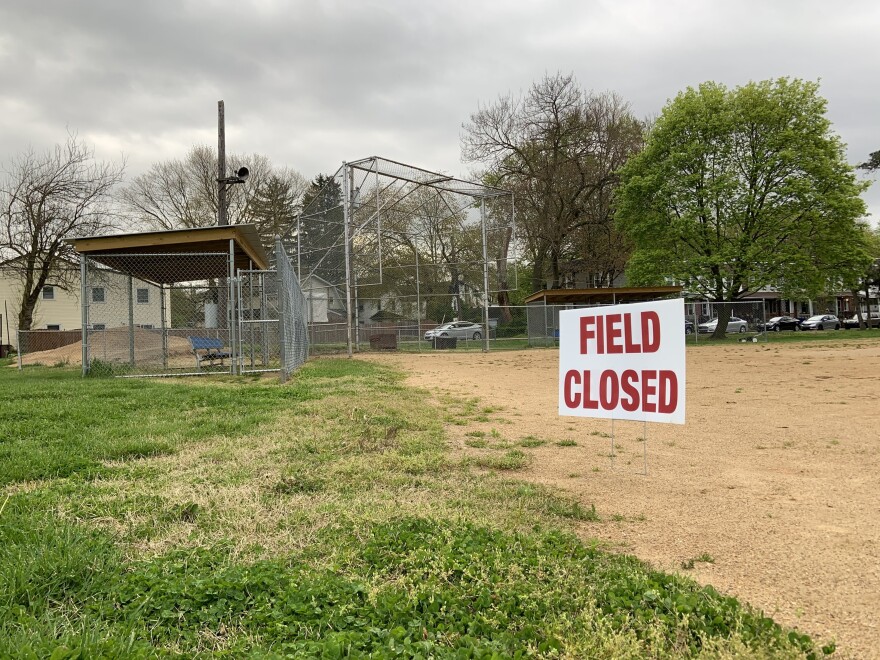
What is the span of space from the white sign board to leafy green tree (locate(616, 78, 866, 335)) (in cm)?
2838

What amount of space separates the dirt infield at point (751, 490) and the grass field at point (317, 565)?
275mm

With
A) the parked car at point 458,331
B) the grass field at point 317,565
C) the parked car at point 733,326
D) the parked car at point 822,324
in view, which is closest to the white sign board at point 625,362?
the grass field at point 317,565

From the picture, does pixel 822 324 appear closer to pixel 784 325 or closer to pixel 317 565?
pixel 784 325

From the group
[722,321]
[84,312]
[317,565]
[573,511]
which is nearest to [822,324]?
[722,321]

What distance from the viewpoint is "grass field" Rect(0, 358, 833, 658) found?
2.05 metres

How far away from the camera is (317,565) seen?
8.93 feet

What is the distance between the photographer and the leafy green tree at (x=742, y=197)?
29.4m

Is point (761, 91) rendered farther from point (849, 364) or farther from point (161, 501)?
point (161, 501)

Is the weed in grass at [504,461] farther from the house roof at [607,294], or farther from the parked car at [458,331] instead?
the house roof at [607,294]

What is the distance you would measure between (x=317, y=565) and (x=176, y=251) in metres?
13.2

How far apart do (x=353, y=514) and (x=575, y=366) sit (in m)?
2.56

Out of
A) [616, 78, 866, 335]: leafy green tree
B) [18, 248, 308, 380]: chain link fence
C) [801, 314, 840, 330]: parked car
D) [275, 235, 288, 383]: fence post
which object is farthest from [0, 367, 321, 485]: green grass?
[801, 314, 840, 330]: parked car

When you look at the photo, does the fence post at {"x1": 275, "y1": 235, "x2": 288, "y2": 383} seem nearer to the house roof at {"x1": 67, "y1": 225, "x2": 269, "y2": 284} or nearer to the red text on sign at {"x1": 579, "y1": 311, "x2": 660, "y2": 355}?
the house roof at {"x1": 67, "y1": 225, "x2": 269, "y2": 284}

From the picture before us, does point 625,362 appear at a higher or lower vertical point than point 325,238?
lower
